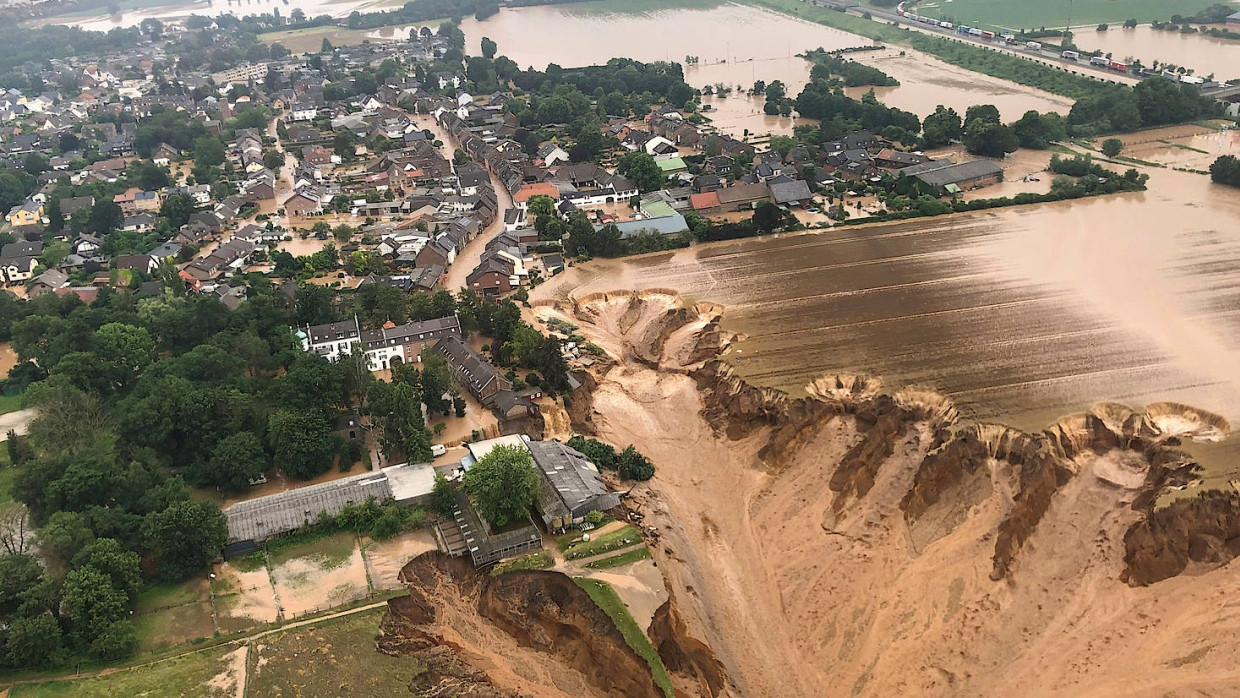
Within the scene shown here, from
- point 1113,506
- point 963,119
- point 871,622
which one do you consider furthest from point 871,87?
point 871,622

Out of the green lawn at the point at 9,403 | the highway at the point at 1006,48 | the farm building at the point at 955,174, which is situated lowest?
the green lawn at the point at 9,403

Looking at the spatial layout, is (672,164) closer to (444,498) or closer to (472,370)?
(472,370)

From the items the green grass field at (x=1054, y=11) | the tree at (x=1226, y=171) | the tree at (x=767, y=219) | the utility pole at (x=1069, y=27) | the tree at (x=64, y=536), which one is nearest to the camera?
the tree at (x=64, y=536)

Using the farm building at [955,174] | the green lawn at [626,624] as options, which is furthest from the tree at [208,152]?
the green lawn at [626,624]

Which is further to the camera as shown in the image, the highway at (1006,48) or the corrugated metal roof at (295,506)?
the highway at (1006,48)

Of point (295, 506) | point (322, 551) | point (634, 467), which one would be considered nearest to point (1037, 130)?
point (634, 467)

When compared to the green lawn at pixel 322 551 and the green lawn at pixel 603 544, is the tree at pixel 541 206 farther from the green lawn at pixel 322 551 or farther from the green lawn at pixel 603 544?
the green lawn at pixel 603 544

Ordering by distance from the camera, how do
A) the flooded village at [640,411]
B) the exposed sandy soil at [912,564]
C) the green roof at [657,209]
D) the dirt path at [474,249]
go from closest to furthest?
1. the exposed sandy soil at [912,564]
2. the flooded village at [640,411]
3. the dirt path at [474,249]
4. the green roof at [657,209]
